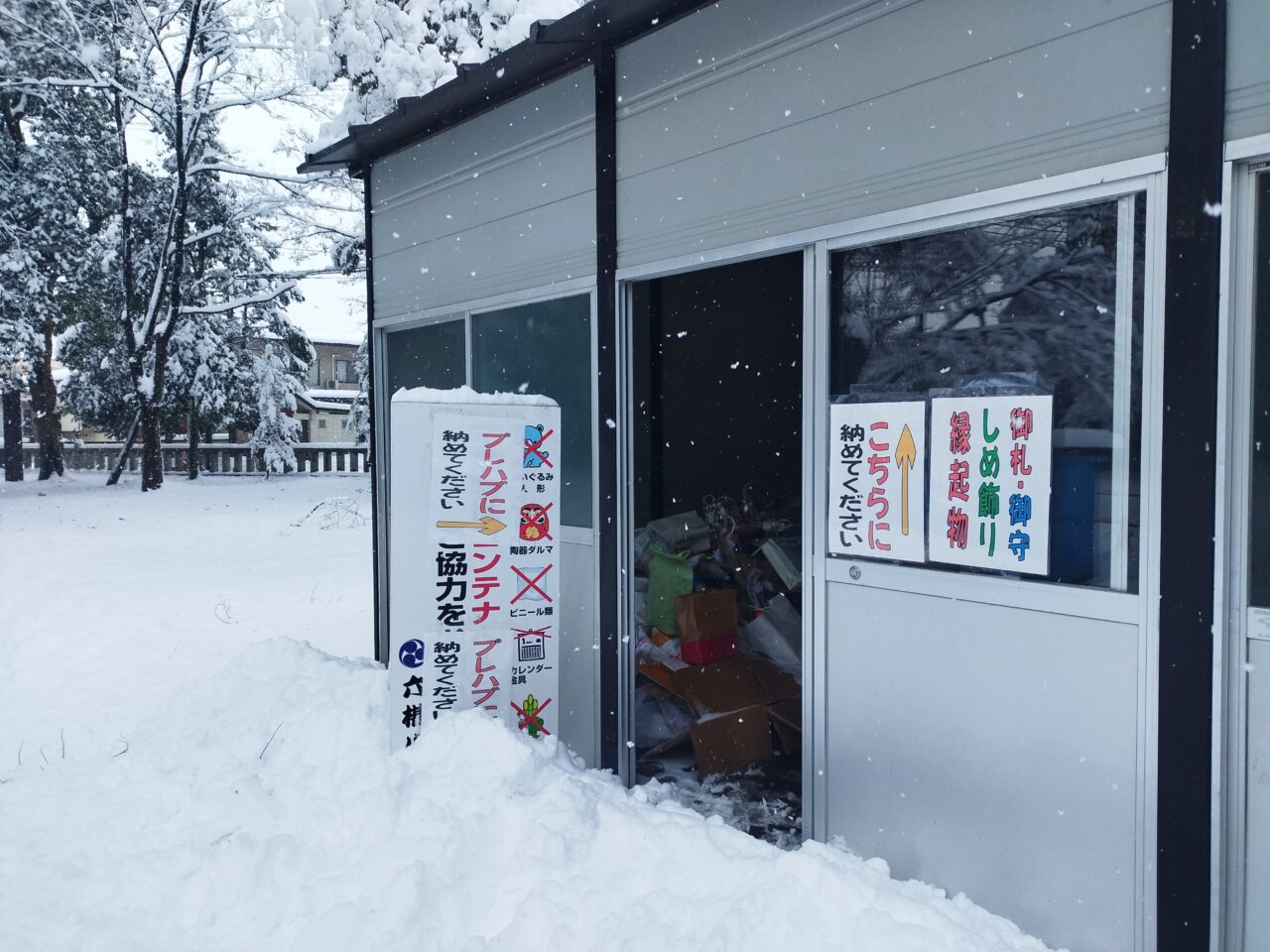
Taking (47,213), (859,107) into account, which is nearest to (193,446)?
(47,213)

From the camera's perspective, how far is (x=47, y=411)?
2283 cm

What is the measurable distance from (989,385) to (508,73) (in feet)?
9.83

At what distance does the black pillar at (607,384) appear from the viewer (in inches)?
164

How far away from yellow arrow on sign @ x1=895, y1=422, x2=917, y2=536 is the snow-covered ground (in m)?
1.20

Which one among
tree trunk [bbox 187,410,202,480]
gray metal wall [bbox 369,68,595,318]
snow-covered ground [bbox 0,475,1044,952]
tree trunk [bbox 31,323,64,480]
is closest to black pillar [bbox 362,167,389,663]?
gray metal wall [bbox 369,68,595,318]

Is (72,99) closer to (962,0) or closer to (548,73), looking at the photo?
(548,73)

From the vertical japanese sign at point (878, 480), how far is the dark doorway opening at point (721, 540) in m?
1.44

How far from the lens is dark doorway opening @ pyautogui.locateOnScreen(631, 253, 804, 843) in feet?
15.2

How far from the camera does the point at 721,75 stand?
12.1 feet

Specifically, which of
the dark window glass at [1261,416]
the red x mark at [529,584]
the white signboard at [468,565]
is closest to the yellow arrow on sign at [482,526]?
the white signboard at [468,565]

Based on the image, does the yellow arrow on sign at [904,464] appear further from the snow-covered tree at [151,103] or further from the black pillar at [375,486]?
the snow-covered tree at [151,103]

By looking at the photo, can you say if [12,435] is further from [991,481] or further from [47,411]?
[991,481]

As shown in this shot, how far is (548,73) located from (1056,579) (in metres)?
3.43

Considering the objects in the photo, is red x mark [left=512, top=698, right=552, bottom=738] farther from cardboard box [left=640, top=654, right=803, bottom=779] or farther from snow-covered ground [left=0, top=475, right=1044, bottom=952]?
cardboard box [left=640, top=654, right=803, bottom=779]
